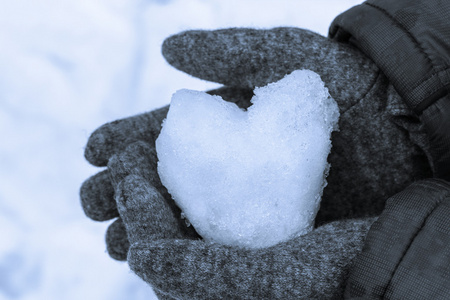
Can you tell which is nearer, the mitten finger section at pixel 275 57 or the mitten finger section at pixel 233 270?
the mitten finger section at pixel 233 270

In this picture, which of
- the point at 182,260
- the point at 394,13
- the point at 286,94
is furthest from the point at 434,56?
the point at 182,260

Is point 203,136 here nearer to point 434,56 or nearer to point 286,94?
point 286,94

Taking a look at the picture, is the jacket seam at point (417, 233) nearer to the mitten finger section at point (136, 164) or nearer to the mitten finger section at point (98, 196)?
the mitten finger section at point (136, 164)

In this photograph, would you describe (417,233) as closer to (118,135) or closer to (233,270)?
(233,270)

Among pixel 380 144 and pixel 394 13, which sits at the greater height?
pixel 394 13

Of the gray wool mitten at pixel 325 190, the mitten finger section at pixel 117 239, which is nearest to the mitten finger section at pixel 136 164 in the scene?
the gray wool mitten at pixel 325 190

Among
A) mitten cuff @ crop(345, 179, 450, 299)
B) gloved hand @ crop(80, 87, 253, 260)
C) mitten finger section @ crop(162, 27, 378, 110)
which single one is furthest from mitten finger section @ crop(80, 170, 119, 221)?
mitten cuff @ crop(345, 179, 450, 299)

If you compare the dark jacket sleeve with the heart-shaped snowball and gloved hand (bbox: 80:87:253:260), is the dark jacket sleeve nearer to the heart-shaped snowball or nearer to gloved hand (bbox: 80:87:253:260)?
the heart-shaped snowball

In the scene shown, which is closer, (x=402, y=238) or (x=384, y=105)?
(x=402, y=238)
